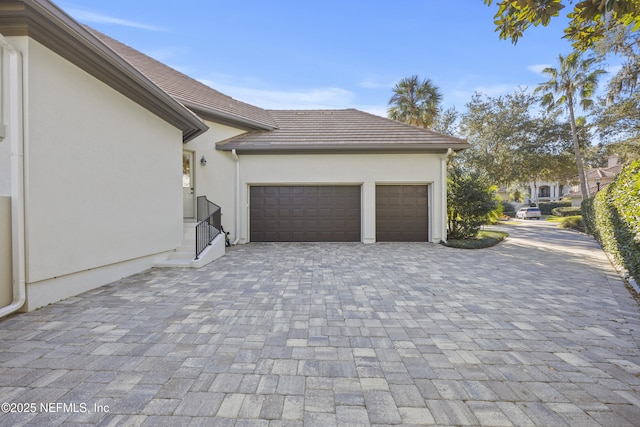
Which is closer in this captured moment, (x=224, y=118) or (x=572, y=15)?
(x=572, y=15)

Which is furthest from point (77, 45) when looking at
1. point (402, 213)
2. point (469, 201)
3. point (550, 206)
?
point (550, 206)

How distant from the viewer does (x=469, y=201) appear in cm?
995

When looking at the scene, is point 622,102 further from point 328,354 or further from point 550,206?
point 550,206

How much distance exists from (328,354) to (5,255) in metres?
4.36

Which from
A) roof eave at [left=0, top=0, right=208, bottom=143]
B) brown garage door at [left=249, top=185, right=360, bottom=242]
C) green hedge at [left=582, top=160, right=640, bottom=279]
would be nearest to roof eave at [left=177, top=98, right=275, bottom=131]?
brown garage door at [left=249, top=185, right=360, bottom=242]

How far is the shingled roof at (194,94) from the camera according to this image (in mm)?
9141

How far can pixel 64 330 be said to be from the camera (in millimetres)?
3180

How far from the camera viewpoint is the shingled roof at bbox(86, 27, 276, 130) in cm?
914

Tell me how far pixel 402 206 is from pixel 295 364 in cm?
851

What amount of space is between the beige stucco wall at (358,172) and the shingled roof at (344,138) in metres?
0.32

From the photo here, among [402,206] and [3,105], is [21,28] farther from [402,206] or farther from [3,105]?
[402,206]

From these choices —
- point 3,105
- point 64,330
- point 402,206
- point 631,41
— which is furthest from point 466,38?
point 64,330

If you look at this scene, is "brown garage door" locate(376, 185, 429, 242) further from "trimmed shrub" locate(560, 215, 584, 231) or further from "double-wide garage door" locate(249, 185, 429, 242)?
"trimmed shrub" locate(560, 215, 584, 231)

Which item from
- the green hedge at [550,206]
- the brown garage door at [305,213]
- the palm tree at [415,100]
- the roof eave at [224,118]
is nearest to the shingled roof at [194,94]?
the roof eave at [224,118]
